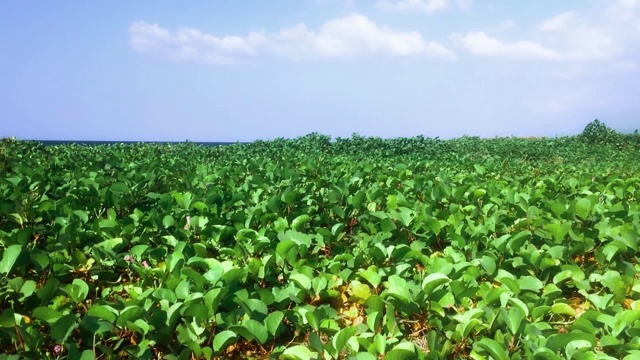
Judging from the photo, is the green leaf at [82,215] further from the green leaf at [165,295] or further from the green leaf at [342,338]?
the green leaf at [342,338]

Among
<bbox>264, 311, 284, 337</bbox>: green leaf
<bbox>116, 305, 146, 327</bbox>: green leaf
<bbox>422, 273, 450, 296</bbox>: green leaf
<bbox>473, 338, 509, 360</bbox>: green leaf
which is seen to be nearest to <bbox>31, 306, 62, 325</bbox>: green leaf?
<bbox>116, 305, 146, 327</bbox>: green leaf

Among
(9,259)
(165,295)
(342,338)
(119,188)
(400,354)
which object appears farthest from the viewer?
(119,188)

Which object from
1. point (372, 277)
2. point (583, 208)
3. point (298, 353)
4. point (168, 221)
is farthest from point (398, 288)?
point (583, 208)

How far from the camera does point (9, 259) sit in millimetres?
2434

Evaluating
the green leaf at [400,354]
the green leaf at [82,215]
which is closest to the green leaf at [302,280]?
the green leaf at [400,354]

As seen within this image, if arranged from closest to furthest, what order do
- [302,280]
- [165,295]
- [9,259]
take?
[165,295] → [9,259] → [302,280]

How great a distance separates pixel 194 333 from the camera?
2180 mm

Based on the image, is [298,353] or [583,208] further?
[583,208]

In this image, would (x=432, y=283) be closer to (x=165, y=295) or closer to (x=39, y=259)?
(x=165, y=295)

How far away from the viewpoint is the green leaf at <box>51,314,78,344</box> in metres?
1.96

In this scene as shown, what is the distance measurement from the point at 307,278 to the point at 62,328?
1174 millimetres

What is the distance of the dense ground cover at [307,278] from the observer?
2.12 m

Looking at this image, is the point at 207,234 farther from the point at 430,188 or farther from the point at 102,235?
the point at 430,188

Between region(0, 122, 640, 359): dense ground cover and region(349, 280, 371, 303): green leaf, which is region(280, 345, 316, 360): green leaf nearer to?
region(0, 122, 640, 359): dense ground cover
